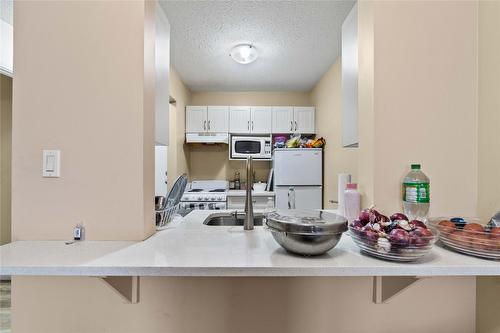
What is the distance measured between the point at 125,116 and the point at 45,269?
620 mm

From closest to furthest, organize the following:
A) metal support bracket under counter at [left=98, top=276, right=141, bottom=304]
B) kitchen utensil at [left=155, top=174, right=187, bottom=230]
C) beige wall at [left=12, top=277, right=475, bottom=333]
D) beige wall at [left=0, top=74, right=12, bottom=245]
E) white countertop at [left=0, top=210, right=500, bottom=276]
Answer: white countertop at [left=0, top=210, right=500, bottom=276]
metal support bracket under counter at [left=98, top=276, right=141, bottom=304]
beige wall at [left=12, top=277, right=475, bottom=333]
kitchen utensil at [left=155, top=174, right=187, bottom=230]
beige wall at [left=0, top=74, right=12, bottom=245]

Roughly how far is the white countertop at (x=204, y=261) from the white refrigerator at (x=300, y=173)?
2286 millimetres

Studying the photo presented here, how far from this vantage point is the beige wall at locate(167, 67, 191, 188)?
3.12 meters

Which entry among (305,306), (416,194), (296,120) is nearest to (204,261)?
(305,306)

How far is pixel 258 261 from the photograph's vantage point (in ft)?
2.59

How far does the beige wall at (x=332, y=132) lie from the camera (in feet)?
8.90

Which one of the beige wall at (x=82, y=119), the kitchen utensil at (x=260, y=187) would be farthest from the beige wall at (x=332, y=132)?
the beige wall at (x=82, y=119)

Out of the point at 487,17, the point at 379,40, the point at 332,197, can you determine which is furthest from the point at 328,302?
the point at 332,197

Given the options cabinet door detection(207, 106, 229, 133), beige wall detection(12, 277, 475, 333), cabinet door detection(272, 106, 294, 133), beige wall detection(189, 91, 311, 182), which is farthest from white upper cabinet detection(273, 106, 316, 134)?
beige wall detection(12, 277, 475, 333)

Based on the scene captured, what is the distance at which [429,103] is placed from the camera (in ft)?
3.65

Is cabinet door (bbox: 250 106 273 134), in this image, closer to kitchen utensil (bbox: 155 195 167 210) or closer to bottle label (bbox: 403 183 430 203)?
kitchen utensil (bbox: 155 195 167 210)

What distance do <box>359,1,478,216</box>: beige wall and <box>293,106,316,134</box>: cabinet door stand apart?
2.66 metres

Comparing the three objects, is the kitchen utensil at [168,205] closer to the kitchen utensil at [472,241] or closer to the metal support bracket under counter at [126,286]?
the metal support bracket under counter at [126,286]

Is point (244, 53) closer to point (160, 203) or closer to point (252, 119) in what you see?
point (252, 119)
